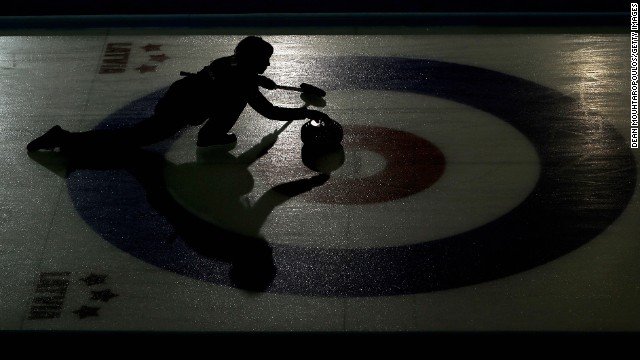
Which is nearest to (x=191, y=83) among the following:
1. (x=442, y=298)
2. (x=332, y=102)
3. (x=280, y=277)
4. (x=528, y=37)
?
(x=332, y=102)

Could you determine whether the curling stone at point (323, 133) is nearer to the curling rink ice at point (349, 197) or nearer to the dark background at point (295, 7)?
the curling rink ice at point (349, 197)

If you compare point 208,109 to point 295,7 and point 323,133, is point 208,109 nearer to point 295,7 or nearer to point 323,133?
point 323,133

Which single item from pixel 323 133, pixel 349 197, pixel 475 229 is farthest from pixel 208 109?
pixel 475 229

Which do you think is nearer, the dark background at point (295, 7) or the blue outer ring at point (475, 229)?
the blue outer ring at point (475, 229)

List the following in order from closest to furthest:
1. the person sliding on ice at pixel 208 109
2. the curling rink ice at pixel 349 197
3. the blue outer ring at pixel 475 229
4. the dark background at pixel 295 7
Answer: the curling rink ice at pixel 349 197 < the blue outer ring at pixel 475 229 < the person sliding on ice at pixel 208 109 < the dark background at pixel 295 7

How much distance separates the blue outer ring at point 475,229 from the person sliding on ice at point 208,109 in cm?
22

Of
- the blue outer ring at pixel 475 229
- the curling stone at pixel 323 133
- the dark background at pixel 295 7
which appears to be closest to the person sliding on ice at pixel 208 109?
the curling stone at pixel 323 133

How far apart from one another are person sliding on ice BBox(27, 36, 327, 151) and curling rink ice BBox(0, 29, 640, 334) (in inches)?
4.7

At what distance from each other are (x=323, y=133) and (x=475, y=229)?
1.22 meters

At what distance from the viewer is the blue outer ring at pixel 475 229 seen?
6211 millimetres

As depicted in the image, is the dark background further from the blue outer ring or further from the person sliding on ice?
the person sliding on ice

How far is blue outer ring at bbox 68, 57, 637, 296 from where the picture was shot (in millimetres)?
6211

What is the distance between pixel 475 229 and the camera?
660 centimetres

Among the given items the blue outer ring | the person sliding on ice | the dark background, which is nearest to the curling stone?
the person sliding on ice
